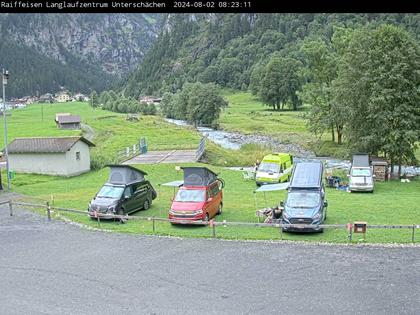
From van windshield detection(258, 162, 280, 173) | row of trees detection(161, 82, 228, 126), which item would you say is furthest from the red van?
row of trees detection(161, 82, 228, 126)

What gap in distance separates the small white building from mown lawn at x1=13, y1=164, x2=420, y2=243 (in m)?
1.06

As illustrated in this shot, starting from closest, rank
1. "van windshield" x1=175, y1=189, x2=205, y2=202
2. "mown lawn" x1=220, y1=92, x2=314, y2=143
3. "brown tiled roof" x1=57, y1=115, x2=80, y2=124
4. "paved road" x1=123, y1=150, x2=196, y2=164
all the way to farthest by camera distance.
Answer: "van windshield" x1=175, y1=189, x2=205, y2=202, "paved road" x1=123, y1=150, x2=196, y2=164, "mown lawn" x1=220, y1=92, x2=314, y2=143, "brown tiled roof" x1=57, y1=115, x2=80, y2=124

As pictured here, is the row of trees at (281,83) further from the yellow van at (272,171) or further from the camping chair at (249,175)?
the yellow van at (272,171)

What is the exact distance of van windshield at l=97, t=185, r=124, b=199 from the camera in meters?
25.3

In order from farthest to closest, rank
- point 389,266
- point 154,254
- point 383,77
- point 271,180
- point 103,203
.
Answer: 1. point 383,77
2. point 271,180
3. point 103,203
4. point 154,254
5. point 389,266

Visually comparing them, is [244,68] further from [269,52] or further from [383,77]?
[383,77]

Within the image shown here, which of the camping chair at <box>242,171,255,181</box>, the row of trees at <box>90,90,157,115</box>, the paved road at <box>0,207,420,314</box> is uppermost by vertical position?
the row of trees at <box>90,90,157,115</box>

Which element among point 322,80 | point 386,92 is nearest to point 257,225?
point 386,92

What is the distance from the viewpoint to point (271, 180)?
116ft

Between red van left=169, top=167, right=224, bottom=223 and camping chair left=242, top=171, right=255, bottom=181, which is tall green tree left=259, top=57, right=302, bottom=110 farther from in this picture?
red van left=169, top=167, right=224, bottom=223

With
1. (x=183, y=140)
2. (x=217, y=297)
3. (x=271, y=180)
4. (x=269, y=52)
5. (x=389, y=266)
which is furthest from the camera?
(x=269, y=52)

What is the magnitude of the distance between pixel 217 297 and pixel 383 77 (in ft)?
95.1

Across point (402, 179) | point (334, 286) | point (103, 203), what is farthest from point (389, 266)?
point (402, 179)

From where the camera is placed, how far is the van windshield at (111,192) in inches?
995
